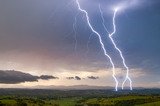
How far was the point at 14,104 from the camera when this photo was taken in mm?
182750

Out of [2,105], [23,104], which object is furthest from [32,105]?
[2,105]

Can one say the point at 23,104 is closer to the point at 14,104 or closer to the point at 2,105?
the point at 14,104

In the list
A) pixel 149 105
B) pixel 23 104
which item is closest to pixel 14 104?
pixel 23 104

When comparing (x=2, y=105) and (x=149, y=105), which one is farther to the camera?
(x=149, y=105)

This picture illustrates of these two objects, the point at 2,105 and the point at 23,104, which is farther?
the point at 23,104

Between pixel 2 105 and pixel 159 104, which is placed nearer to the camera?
pixel 2 105

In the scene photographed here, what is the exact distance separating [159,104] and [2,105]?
99738mm

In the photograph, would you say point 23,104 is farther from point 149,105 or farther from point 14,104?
point 149,105

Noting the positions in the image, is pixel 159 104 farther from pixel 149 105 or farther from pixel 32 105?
pixel 32 105

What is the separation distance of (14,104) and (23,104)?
983 centimetres

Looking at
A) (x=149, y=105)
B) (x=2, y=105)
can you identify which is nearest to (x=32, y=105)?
(x=2, y=105)

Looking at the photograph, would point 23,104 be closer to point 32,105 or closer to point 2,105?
point 32,105

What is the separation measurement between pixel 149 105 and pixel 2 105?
94.2 meters

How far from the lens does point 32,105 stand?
637 feet
